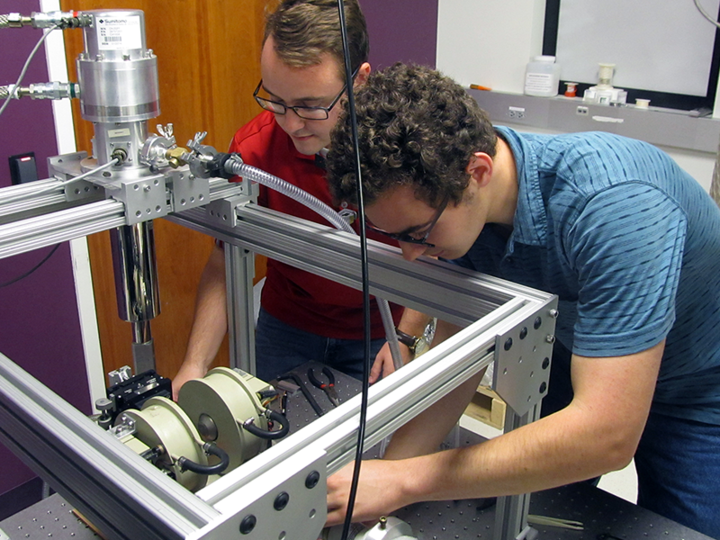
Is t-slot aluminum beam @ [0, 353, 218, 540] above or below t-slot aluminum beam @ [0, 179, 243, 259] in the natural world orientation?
below

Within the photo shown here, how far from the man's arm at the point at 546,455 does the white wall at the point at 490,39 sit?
2.25 metres

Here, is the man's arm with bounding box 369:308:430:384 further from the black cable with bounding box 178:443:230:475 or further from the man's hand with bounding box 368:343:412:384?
the black cable with bounding box 178:443:230:475

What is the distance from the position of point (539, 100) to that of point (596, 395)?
2.21 metres

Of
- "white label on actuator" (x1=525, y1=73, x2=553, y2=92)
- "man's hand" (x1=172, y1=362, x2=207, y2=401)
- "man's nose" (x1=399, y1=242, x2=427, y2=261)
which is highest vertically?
"white label on actuator" (x1=525, y1=73, x2=553, y2=92)

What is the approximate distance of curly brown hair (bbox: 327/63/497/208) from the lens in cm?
83

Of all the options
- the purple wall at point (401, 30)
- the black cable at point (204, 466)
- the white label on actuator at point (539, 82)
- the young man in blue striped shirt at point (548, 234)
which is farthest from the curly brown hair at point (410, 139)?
the white label on actuator at point (539, 82)

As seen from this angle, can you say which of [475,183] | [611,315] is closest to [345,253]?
[475,183]

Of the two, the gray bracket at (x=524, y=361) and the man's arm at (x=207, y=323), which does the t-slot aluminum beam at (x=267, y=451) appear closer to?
the gray bracket at (x=524, y=361)

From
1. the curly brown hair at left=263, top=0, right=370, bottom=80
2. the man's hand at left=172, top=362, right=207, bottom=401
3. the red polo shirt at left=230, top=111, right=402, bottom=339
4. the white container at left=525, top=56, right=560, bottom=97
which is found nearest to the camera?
the curly brown hair at left=263, top=0, right=370, bottom=80

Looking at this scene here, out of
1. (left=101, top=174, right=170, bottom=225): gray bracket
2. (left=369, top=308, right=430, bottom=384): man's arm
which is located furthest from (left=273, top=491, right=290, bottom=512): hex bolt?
(left=369, top=308, right=430, bottom=384): man's arm

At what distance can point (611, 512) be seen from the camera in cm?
101

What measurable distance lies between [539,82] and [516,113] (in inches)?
6.4

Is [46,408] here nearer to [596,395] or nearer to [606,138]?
[596,395]

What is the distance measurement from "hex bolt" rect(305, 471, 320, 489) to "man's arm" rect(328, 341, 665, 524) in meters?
0.22
